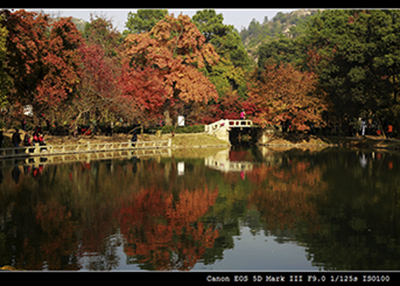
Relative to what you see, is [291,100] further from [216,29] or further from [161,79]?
[216,29]

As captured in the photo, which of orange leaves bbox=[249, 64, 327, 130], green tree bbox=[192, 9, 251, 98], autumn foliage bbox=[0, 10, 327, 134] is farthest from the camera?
green tree bbox=[192, 9, 251, 98]

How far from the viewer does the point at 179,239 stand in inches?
664

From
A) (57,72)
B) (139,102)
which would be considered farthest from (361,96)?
(57,72)

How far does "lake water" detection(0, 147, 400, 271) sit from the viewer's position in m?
14.7

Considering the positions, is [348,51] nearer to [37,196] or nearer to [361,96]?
[361,96]

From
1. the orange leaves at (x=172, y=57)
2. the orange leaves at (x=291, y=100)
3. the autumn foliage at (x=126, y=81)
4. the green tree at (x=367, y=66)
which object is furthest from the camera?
the orange leaves at (x=291, y=100)

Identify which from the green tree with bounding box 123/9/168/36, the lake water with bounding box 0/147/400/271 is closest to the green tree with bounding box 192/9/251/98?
the green tree with bounding box 123/9/168/36

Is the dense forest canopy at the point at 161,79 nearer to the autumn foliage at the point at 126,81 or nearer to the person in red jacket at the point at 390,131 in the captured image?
the autumn foliage at the point at 126,81

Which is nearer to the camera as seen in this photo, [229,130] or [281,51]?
[229,130]

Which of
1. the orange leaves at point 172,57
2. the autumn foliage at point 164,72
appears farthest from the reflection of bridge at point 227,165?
the orange leaves at point 172,57

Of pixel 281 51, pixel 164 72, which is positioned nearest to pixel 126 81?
pixel 164 72

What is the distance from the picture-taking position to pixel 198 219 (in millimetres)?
20000

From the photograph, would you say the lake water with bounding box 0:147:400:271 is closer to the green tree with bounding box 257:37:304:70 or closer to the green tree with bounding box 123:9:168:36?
the green tree with bounding box 123:9:168:36

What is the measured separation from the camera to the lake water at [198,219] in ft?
48.3
